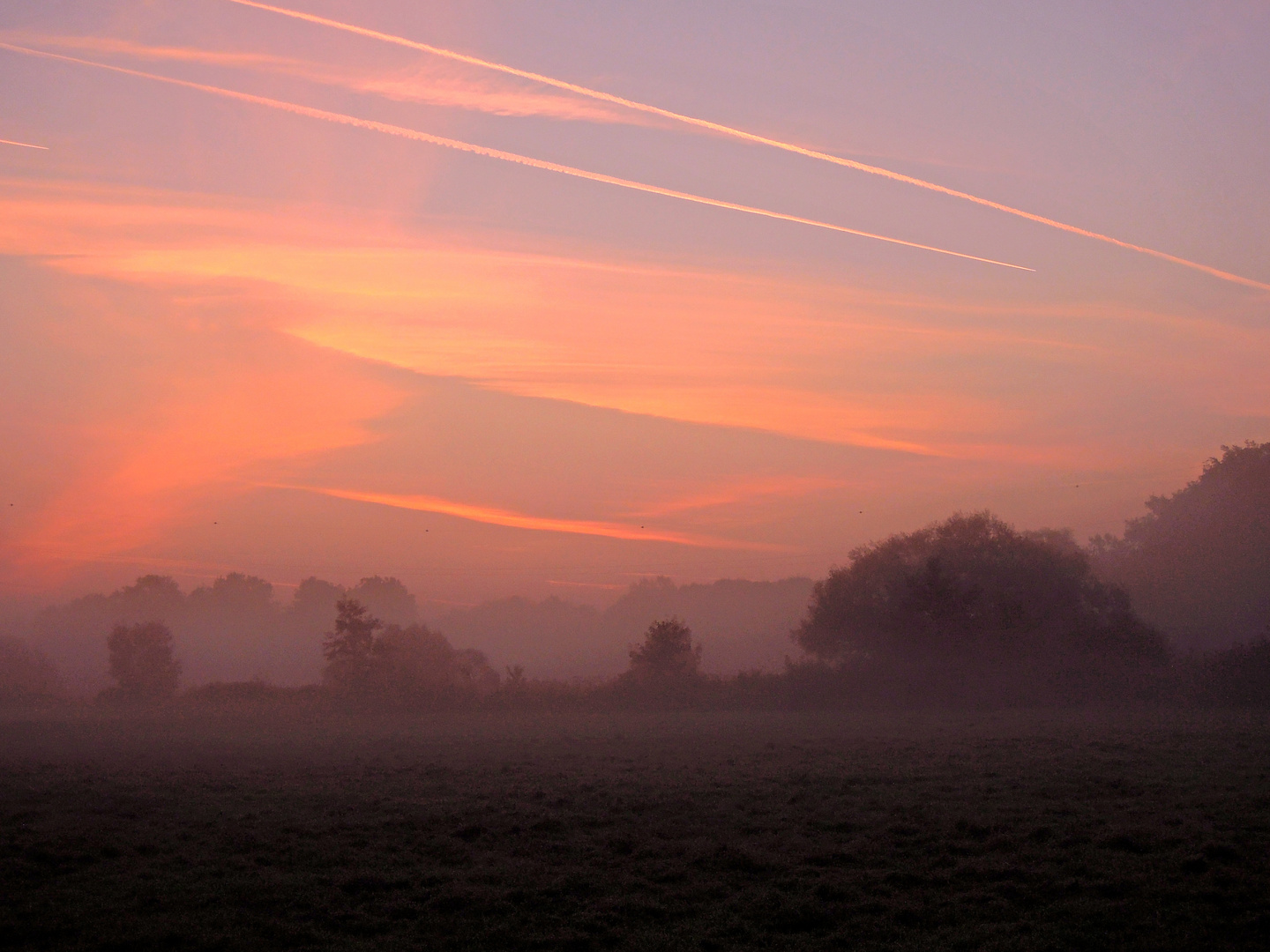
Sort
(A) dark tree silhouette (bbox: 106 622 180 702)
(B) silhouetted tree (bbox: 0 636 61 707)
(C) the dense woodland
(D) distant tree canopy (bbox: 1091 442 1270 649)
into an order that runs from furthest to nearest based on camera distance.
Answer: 1. (B) silhouetted tree (bbox: 0 636 61 707)
2. (A) dark tree silhouette (bbox: 106 622 180 702)
3. (D) distant tree canopy (bbox: 1091 442 1270 649)
4. (C) the dense woodland

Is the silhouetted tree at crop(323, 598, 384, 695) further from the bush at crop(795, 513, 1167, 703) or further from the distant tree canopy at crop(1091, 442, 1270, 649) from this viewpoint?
the distant tree canopy at crop(1091, 442, 1270, 649)

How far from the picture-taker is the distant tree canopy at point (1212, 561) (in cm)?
6388

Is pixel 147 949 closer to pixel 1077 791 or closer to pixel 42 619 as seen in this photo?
pixel 1077 791

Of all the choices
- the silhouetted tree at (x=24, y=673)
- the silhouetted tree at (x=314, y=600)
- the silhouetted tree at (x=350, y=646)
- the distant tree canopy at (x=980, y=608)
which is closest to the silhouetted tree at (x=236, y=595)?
the silhouetted tree at (x=314, y=600)

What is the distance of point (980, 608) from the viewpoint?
168 feet

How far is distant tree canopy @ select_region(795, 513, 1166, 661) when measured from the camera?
167 ft

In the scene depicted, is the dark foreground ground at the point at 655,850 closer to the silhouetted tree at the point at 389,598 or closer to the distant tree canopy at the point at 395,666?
the distant tree canopy at the point at 395,666

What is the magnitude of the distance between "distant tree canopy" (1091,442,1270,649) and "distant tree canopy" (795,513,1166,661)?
1439cm

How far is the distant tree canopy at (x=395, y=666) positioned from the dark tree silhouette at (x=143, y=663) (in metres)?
17.7

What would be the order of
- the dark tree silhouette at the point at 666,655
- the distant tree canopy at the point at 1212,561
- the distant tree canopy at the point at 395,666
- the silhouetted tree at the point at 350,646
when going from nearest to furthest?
the distant tree canopy at the point at 395,666
the dark tree silhouette at the point at 666,655
the silhouetted tree at the point at 350,646
the distant tree canopy at the point at 1212,561

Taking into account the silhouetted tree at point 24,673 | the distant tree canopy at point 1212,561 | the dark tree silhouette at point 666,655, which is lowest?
the silhouetted tree at point 24,673

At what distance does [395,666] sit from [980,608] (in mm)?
37757

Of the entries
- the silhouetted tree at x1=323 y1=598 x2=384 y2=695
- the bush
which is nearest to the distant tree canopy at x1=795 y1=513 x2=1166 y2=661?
the bush

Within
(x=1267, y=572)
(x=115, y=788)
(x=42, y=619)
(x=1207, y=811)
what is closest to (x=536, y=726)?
(x=115, y=788)
